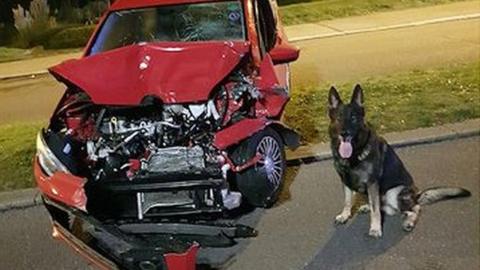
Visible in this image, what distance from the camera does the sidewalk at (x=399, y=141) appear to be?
6238 mm

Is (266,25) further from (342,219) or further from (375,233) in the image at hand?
(375,233)

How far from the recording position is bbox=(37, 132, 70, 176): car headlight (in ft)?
14.6

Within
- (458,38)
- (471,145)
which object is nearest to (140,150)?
(471,145)

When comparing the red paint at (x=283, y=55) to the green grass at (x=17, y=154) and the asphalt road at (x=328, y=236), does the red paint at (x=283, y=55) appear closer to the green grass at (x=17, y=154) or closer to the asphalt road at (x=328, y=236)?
the asphalt road at (x=328, y=236)

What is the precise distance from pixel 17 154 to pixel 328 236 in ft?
11.4

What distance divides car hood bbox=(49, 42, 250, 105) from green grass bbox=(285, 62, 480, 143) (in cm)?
206

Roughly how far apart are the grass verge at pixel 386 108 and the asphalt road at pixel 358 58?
0.78 meters

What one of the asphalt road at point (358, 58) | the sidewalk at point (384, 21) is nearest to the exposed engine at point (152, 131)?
the asphalt road at point (358, 58)

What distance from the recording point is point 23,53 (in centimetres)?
1366

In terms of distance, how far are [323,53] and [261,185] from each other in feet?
23.9

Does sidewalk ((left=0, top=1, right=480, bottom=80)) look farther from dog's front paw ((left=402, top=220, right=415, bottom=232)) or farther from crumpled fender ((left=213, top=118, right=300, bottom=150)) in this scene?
dog's front paw ((left=402, top=220, right=415, bottom=232))

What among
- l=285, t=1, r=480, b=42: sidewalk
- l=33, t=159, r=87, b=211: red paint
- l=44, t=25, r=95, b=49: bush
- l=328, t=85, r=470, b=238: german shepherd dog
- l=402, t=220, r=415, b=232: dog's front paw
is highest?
l=33, t=159, r=87, b=211: red paint

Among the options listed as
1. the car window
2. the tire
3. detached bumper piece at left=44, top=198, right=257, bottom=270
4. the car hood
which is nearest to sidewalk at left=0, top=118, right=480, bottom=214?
the car window

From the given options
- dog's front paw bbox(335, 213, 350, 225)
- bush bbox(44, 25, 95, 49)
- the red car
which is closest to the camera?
the red car
